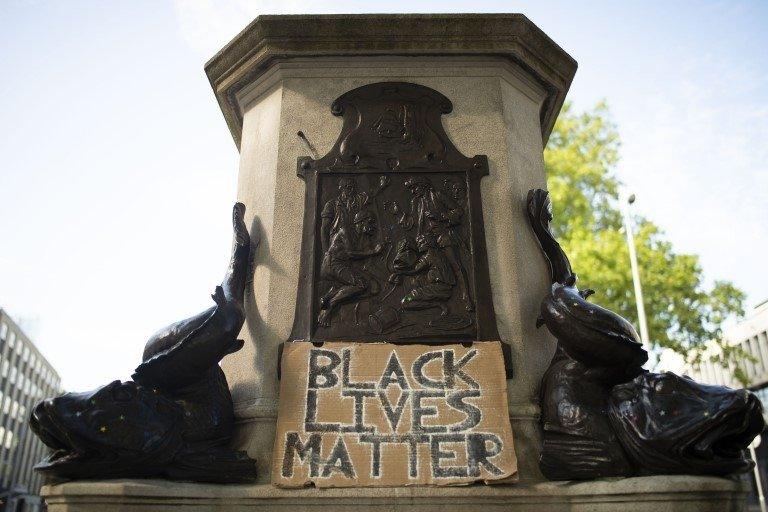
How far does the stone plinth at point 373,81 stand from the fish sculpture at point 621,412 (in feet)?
1.36

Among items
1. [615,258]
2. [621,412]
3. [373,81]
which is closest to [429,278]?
[621,412]

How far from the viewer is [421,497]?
11.6 ft

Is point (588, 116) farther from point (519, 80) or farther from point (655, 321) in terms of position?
point (519, 80)

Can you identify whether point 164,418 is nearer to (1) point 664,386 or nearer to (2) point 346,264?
(2) point 346,264

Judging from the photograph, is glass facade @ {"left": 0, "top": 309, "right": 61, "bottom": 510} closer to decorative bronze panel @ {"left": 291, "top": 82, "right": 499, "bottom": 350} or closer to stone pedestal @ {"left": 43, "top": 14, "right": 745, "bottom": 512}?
stone pedestal @ {"left": 43, "top": 14, "right": 745, "bottom": 512}

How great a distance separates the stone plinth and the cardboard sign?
0.33m

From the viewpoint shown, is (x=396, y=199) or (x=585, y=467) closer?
(x=585, y=467)

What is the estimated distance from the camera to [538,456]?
3816 millimetres

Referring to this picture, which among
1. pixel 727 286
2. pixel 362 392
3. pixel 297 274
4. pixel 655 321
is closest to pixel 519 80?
pixel 297 274

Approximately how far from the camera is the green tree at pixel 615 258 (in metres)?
16.3

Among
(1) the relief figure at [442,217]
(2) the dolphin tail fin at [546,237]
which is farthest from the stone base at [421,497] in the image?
(2) the dolphin tail fin at [546,237]

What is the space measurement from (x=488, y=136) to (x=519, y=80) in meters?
0.87

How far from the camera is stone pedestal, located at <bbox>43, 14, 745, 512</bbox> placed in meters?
3.56

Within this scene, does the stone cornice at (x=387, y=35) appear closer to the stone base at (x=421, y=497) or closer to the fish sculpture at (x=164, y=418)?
the fish sculpture at (x=164, y=418)
